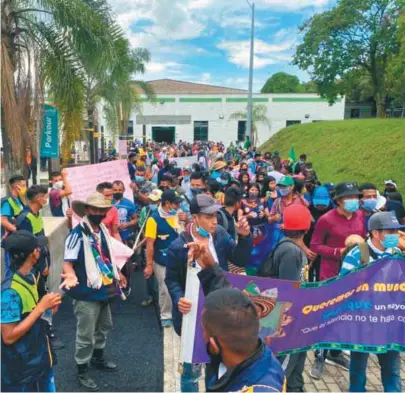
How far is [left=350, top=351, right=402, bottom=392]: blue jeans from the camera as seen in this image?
11.5ft

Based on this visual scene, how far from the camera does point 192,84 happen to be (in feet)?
195

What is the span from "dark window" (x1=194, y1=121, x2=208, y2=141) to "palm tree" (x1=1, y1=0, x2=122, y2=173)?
118ft

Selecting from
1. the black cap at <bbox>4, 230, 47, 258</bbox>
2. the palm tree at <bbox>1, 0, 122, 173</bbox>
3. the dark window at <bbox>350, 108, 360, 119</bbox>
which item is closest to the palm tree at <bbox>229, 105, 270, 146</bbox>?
the dark window at <bbox>350, 108, 360, 119</bbox>

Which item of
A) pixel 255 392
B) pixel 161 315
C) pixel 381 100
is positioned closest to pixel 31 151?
pixel 161 315

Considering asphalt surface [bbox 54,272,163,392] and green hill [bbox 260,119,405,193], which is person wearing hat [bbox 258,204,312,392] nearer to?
asphalt surface [bbox 54,272,163,392]

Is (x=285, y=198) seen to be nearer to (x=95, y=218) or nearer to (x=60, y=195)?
(x=95, y=218)

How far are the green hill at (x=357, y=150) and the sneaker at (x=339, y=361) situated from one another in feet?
33.7

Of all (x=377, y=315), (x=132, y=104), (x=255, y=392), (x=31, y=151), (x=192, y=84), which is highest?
(x=192, y=84)

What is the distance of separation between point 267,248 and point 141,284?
225cm

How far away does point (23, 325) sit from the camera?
8.79 ft

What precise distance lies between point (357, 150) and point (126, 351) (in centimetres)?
1759

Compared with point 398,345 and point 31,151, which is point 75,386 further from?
point 31,151

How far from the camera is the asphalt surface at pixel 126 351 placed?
13.4ft

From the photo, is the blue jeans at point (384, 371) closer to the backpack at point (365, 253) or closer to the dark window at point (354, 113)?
the backpack at point (365, 253)
